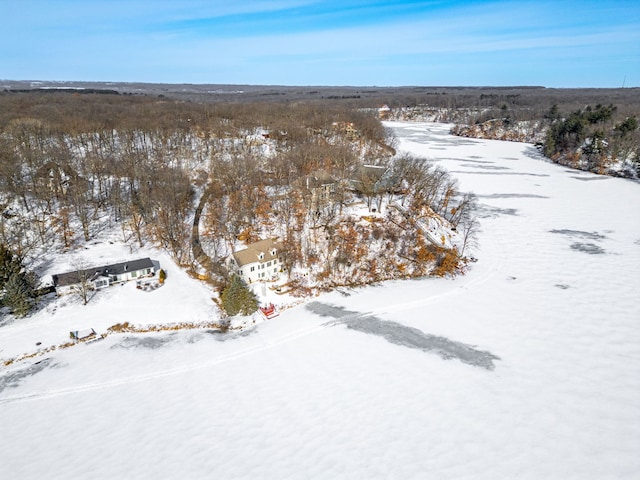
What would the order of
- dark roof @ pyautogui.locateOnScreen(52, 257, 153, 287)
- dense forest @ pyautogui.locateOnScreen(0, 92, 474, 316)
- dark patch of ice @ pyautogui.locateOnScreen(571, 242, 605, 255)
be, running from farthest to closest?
1. dark patch of ice @ pyautogui.locateOnScreen(571, 242, 605, 255)
2. dense forest @ pyautogui.locateOnScreen(0, 92, 474, 316)
3. dark roof @ pyautogui.locateOnScreen(52, 257, 153, 287)

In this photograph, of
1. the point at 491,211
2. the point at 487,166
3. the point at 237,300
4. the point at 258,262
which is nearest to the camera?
the point at 237,300

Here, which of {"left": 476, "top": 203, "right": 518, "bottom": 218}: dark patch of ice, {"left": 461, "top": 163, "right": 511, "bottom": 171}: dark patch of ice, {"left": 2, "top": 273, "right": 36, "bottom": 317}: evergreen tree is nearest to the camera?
{"left": 2, "top": 273, "right": 36, "bottom": 317}: evergreen tree

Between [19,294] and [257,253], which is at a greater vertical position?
[257,253]

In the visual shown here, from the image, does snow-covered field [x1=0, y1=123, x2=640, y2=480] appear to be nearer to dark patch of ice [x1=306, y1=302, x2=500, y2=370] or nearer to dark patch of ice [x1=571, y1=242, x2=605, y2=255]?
dark patch of ice [x1=306, y1=302, x2=500, y2=370]

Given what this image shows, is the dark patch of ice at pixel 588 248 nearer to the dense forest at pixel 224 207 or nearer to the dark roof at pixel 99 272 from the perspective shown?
the dense forest at pixel 224 207

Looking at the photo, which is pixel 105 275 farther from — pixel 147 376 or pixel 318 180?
pixel 318 180

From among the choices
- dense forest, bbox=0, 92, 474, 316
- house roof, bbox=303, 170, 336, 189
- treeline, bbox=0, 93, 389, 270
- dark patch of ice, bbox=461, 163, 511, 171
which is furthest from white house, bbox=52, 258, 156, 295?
dark patch of ice, bbox=461, 163, 511, 171

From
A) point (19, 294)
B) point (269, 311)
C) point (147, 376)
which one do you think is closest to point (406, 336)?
point (269, 311)
